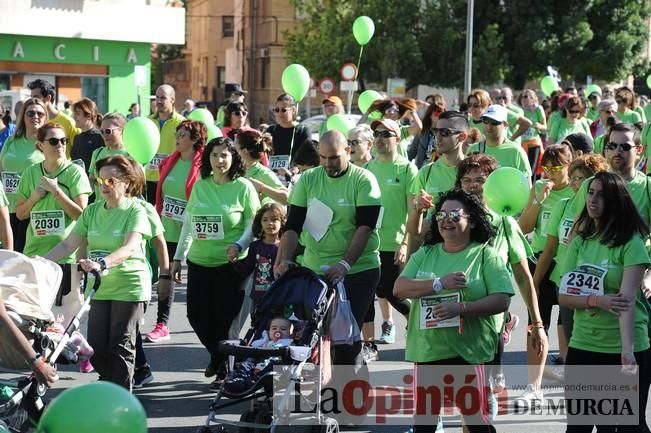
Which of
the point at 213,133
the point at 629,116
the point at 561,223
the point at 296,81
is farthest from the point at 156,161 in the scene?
the point at 629,116

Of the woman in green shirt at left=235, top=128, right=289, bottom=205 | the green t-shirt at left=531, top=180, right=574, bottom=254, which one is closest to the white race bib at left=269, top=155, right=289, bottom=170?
the woman in green shirt at left=235, top=128, right=289, bottom=205

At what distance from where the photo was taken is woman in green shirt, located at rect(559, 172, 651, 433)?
5910mm

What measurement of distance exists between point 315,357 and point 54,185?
2.94 metres

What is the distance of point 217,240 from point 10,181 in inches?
113

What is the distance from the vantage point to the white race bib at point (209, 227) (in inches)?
340

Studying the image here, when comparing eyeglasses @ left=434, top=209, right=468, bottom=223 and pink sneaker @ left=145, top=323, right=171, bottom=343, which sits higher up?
eyeglasses @ left=434, top=209, right=468, bottom=223

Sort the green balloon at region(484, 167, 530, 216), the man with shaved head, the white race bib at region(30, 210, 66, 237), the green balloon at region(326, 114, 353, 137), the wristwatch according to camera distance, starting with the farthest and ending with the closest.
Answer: the green balloon at region(326, 114, 353, 137) → the white race bib at region(30, 210, 66, 237) → the man with shaved head → the green balloon at region(484, 167, 530, 216) → the wristwatch

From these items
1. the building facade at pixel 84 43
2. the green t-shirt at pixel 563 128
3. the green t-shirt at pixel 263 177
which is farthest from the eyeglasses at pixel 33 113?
the building facade at pixel 84 43

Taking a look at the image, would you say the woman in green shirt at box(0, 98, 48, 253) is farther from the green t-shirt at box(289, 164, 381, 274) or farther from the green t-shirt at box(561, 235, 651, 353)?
the green t-shirt at box(561, 235, 651, 353)

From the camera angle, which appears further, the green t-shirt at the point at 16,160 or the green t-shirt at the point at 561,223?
the green t-shirt at the point at 16,160

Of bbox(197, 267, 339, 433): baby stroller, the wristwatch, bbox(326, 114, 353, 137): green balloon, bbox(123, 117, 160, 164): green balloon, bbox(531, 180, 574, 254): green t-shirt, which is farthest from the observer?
bbox(326, 114, 353, 137): green balloon

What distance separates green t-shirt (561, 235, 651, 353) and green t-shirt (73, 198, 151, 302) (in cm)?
280

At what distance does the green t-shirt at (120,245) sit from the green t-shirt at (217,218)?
45.4 inches

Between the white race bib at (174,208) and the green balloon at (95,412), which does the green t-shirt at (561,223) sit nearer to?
the white race bib at (174,208)
